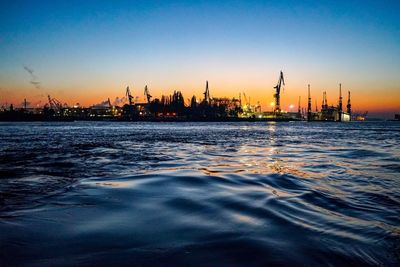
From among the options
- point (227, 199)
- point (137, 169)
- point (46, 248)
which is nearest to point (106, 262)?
point (46, 248)

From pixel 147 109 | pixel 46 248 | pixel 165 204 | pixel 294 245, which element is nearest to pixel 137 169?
pixel 165 204

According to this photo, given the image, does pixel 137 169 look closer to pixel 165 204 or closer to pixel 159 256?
pixel 165 204

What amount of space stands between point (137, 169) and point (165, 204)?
4353 millimetres

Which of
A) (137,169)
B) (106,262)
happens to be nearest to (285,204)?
(106,262)

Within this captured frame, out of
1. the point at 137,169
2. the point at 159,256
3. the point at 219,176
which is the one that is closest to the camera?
the point at 159,256

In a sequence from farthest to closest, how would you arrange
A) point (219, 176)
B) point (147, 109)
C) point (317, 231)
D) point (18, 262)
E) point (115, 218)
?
point (147, 109), point (219, 176), point (115, 218), point (317, 231), point (18, 262)

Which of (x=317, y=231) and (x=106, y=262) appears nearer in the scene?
(x=106, y=262)

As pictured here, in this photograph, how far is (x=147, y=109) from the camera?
636 feet

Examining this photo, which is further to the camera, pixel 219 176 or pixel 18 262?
pixel 219 176

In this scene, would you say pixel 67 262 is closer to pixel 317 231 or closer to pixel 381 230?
pixel 317 231

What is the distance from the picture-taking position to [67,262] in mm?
2621

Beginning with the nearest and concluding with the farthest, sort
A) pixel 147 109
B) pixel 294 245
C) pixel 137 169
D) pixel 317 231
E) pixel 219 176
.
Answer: pixel 294 245 < pixel 317 231 < pixel 219 176 < pixel 137 169 < pixel 147 109

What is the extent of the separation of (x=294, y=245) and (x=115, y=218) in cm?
238

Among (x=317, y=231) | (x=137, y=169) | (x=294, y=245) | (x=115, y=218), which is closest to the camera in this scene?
(x=294, y=245)
